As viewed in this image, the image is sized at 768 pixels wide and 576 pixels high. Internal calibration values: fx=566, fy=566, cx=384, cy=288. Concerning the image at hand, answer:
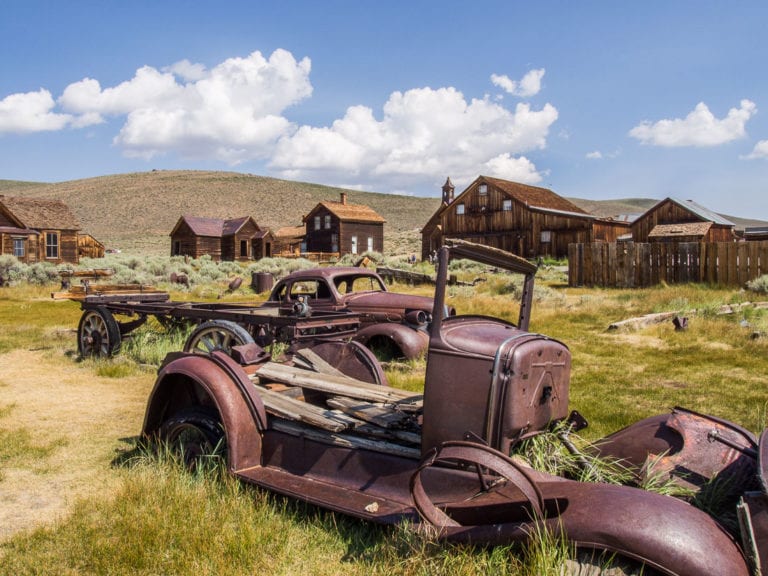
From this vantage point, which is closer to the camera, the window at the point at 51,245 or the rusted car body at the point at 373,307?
the rusted car body at the point at 373,307

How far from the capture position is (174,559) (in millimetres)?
3127

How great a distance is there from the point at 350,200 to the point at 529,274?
4709 inches

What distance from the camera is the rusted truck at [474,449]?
8.02ft

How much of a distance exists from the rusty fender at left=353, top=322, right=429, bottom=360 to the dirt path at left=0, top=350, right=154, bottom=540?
127 inches

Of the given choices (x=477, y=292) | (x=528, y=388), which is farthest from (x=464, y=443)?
(x=477, y=292)

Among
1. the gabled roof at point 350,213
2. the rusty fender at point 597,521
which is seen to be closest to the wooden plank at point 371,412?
the rusty fender at point 597,521

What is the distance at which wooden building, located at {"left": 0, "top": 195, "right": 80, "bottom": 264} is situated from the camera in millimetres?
30375

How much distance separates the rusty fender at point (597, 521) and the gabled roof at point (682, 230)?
3842cm

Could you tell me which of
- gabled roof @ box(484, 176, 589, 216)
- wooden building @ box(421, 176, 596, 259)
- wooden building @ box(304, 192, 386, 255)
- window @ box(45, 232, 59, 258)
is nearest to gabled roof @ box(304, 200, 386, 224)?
wooden building @ box(304, 192, 386, 255)

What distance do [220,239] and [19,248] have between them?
17.7 m

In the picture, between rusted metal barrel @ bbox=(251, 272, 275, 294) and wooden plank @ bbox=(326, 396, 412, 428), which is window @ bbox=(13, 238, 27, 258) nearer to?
rusted metal barrel @ bbox=(251, 272, 275, 294)

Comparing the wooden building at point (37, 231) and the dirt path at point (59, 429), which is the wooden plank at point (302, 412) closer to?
the dirt path at point (59, 429)

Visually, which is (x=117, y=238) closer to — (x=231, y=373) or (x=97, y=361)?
(x=97, y=361)

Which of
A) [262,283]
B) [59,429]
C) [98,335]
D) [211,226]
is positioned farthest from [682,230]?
[59,429]
